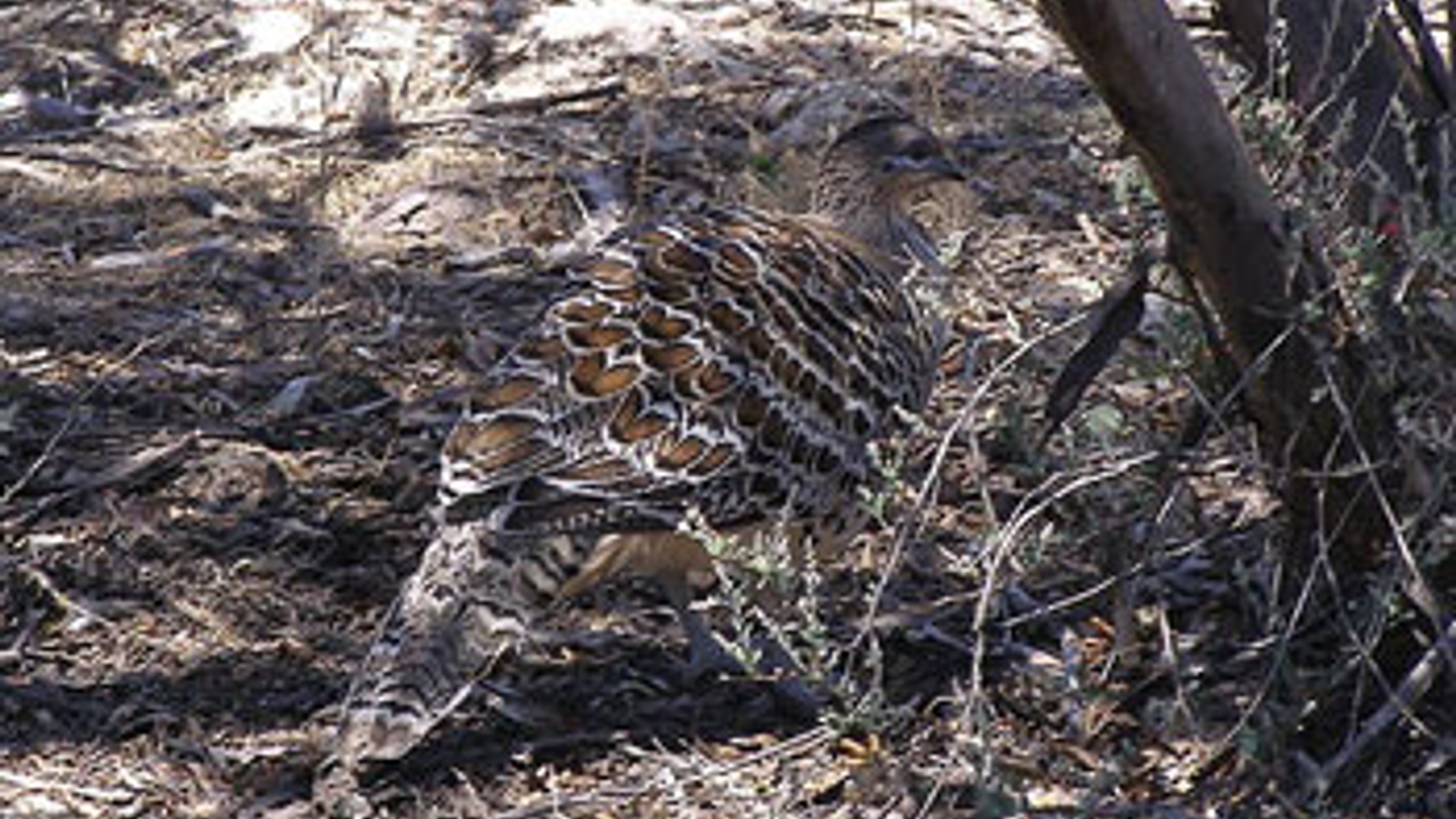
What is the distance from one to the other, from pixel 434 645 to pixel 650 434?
2.11ft

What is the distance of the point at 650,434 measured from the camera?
18.0ft

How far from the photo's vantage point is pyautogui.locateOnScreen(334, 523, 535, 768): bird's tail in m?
5.34

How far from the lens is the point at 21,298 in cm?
757

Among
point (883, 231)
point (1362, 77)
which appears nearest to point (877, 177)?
point (883, 231)

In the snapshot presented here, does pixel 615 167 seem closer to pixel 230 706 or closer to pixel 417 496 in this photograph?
pixel 417 496

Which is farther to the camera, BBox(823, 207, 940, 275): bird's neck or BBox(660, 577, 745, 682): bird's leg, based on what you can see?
BBox(823, 207, 940, 275): bird's neck

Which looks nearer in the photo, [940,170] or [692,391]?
[692,391]

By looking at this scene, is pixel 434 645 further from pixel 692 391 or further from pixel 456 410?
pixel 456 410

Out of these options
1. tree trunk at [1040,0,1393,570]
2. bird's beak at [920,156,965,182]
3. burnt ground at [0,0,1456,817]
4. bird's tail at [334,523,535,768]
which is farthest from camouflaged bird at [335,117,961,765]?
tree trunk at [1040,0,1393,570]

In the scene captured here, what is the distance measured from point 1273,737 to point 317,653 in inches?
93.4

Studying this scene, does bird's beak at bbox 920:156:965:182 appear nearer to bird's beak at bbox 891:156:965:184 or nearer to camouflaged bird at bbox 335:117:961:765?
bird's beak at bbox 891:156:965:184

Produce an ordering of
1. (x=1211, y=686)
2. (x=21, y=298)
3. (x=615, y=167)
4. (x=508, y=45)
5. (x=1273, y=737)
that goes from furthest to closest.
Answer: (x=508, y=45) < (x=615, y=167) < (x=21, y=298) < (x=1211, y=686) < (x=1273, y=737)

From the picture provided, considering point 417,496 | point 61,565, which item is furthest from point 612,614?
point 61,565

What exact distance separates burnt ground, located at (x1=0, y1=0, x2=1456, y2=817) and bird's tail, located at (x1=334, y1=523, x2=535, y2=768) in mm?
217
